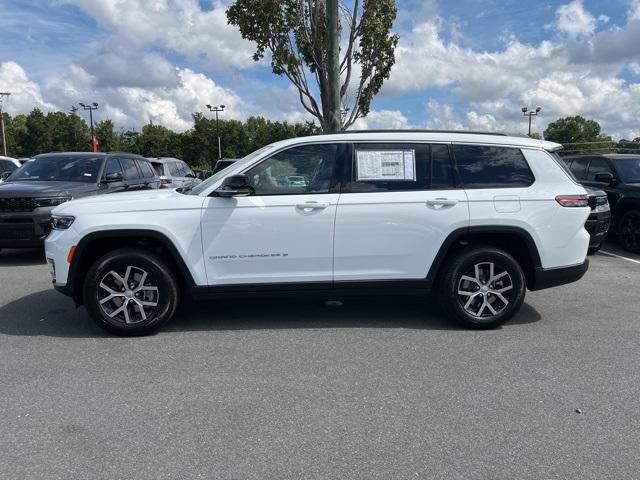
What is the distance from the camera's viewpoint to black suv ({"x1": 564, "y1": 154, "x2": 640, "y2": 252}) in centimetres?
963

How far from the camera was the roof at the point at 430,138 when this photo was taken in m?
5.03

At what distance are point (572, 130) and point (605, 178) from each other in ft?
282

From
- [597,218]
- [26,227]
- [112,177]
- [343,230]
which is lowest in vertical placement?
[597,218]

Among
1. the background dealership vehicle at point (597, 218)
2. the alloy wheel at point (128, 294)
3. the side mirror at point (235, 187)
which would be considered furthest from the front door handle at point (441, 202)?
the background dealership vehicle at point (597, 218)

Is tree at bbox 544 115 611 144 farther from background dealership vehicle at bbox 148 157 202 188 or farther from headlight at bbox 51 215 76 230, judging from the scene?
headlight at bbox 51 215 76 230

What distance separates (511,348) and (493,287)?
68 cm

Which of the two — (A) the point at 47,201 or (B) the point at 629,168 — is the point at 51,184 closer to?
(A) the point at 47,201

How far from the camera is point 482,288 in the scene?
199 inches

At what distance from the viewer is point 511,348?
4.61 metres

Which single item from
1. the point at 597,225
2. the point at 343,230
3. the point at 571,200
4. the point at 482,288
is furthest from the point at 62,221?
the point at 597,225

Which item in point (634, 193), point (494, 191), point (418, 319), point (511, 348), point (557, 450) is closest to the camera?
point (557, 450)

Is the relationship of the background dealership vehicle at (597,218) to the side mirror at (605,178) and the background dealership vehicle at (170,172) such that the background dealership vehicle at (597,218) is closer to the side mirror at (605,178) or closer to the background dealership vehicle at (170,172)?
the side mirror at (605,178)

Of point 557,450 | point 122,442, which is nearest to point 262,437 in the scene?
point 122,442

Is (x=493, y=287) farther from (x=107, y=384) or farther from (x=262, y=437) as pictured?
(x=107, y=384)
